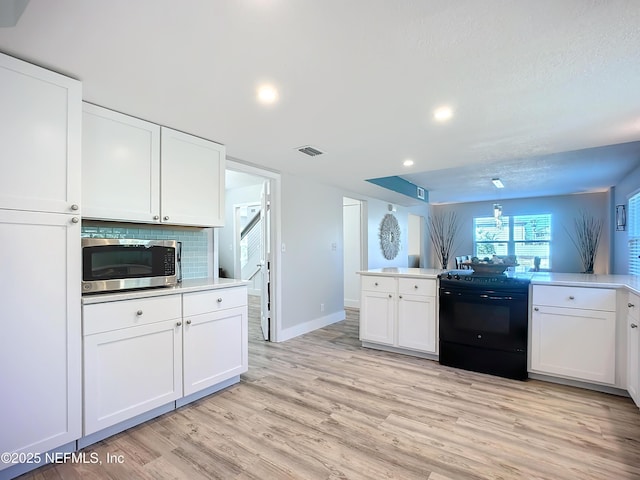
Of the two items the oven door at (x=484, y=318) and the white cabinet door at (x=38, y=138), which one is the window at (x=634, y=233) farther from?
the white cabinet door at (x=38, y=138)

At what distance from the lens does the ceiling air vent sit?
3156mm

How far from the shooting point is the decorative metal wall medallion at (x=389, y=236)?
247 inches

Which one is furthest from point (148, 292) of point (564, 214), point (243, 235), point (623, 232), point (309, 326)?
point (564, 214)

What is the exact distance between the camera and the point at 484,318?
3047 millimetres

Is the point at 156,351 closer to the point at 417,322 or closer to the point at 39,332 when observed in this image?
Result: the point at 39,332

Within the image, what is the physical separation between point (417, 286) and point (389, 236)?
3.18m

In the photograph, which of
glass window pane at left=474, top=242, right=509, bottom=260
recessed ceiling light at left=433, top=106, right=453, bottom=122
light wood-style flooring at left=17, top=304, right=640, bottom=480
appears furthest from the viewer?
glass window pane at left=474, top=242, right=509, bottom=260

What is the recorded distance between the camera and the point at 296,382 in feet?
9.29

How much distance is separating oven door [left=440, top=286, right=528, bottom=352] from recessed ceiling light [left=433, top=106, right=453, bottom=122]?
1.61m

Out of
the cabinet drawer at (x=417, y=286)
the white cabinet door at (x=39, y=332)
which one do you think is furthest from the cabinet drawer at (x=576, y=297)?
the white cabinet door at (x=39, y=332)

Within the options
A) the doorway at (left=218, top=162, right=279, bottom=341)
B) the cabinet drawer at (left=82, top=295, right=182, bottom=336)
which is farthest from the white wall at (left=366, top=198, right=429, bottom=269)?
the cabinet drawer at (left=82, top=295, right=182, bottom=336)

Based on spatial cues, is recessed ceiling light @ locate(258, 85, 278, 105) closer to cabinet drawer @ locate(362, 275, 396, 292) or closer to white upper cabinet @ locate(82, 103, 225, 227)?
white upper cabinet @ locate(82, 103, 225, 227)

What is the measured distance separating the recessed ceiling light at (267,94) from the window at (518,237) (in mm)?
6764

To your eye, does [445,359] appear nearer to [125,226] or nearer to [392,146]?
[392,146]
